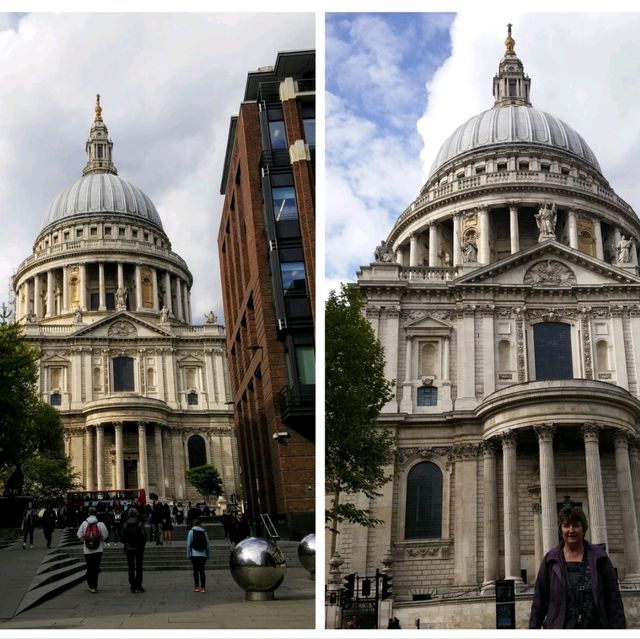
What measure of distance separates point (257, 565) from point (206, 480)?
63.5m

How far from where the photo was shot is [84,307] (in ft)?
331

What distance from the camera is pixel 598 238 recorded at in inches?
2468

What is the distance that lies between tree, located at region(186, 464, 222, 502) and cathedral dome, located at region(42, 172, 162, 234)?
1546 inches

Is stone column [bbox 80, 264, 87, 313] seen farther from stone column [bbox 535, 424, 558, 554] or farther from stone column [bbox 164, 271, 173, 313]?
stone column [bbox 535, 424, 558, 554]

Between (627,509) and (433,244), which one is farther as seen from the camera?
(433,244)

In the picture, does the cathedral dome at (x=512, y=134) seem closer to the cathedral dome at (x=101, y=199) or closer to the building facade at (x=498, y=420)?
the building facade at (x=498, y=420)

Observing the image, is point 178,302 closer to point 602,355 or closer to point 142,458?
point 142,458

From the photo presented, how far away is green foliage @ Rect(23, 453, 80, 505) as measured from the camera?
69.5m

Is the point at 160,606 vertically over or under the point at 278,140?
under

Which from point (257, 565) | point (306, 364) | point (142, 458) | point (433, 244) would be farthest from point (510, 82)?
point (257, 565)

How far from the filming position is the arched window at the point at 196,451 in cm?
8969

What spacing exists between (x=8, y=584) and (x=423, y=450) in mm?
25469

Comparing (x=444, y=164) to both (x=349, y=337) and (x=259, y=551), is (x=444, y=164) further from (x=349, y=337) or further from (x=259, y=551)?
(x=259, y=551)

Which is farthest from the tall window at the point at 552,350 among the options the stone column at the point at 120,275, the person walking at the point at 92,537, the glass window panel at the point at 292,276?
the stone column at the point at 120,275
